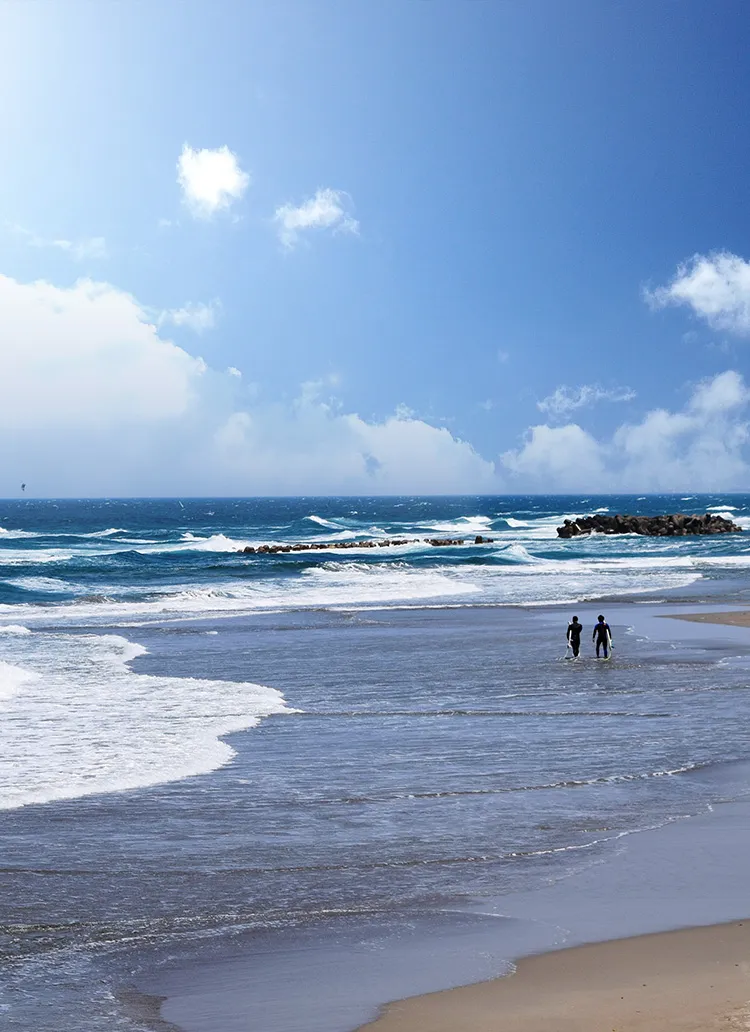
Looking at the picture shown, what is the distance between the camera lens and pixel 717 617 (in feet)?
111

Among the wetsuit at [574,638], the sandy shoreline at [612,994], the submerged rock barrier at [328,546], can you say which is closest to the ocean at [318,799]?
the sandy shoreline at [612,994]

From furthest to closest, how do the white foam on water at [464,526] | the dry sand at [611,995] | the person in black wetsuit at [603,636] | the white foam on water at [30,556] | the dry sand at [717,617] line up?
the white foam on water at [464,526], the white foam on water at [30,556], the dry sand at [717,617], the person in black wetsuit at [603,636], the dry sand at [611,995]

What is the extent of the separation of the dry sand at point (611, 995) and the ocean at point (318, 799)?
0.33 meters

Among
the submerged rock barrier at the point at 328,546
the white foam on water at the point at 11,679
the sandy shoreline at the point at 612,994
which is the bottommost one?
the white foam on water at the point at 11,679

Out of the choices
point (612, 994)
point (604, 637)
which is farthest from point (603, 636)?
point (612, 994)

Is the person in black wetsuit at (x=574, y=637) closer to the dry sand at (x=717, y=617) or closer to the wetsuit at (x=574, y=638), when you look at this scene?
the wetsuit at (x=574, y=638)

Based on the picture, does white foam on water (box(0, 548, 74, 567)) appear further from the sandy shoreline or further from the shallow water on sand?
the sandy shoreline

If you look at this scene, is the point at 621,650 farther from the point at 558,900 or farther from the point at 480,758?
the point at 558,900

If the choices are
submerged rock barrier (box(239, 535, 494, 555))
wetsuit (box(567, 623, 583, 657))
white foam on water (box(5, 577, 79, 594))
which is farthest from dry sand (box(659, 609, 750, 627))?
submerged rock barrier (box(239, 535, 494, 555))

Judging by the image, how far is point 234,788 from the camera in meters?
12.8

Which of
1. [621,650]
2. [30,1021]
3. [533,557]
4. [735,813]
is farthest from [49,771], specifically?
[533,557]

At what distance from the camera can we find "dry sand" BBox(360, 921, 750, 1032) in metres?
6.56

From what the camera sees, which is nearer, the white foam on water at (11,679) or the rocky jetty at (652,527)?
the white foam on water at (11,679)

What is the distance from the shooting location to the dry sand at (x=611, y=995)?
656cm
